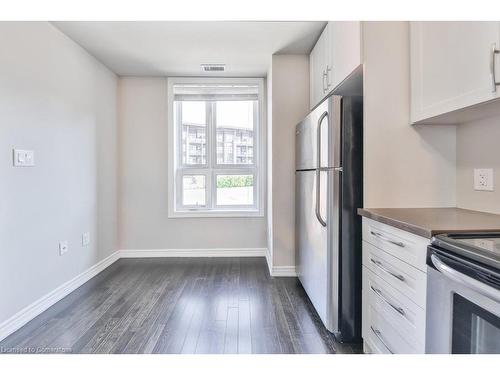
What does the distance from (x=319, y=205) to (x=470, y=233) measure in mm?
990

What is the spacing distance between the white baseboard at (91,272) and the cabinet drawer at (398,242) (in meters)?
2.34

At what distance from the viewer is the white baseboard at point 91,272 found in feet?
6.66

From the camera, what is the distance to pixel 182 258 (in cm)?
379

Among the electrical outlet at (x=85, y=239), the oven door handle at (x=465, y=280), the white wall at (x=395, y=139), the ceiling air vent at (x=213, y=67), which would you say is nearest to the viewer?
the oven door handle at (x=465, y=280)

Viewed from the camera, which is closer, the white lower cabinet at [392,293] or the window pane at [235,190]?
the white lower cabinet at [392,293]

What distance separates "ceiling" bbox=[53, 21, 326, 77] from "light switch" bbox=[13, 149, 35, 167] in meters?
1.19

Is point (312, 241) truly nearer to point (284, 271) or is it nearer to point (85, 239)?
point (284, 271)

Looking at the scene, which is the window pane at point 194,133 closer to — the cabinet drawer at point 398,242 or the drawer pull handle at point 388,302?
the cabinet drawer at point 398,242

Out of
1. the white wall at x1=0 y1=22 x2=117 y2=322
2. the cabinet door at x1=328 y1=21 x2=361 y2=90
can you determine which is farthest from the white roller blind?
the cabinet door at x1=328 y1=21 x2=361 y2=90

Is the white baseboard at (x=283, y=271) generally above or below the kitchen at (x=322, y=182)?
below

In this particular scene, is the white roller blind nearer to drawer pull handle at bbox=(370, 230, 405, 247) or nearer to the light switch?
the light switch

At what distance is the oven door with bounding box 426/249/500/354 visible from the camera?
0.86m

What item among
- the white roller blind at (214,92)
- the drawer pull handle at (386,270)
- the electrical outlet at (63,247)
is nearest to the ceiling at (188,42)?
the white roller blind at (214,92)
